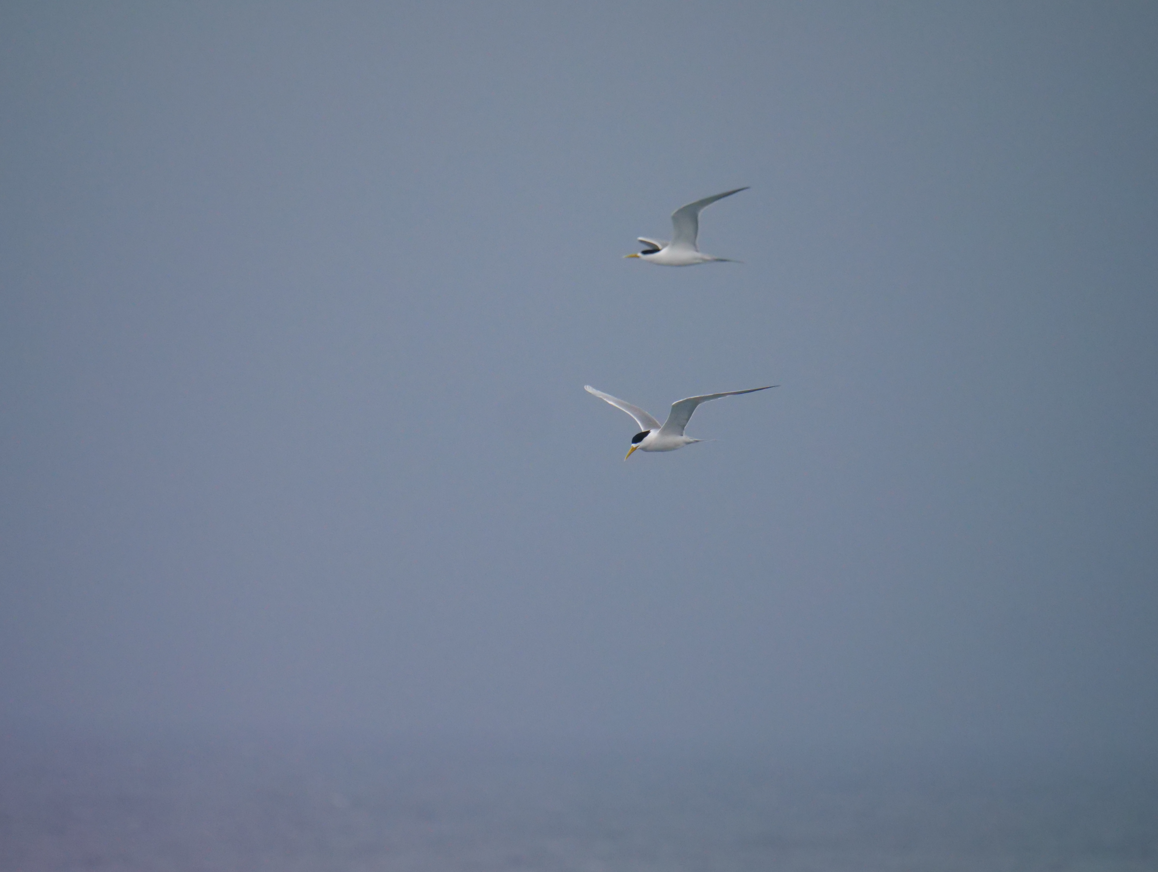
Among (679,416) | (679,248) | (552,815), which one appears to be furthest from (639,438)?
(552,815)

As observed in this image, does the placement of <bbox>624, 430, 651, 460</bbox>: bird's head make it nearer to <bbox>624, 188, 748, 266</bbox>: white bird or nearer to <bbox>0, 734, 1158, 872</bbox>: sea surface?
<bbox>624, 188, 748, 266</bbox>: white bird

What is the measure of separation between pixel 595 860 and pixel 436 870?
4815mm

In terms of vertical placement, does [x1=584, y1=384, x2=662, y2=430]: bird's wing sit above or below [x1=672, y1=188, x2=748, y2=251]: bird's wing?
below

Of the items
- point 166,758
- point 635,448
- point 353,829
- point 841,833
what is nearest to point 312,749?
point 166,758

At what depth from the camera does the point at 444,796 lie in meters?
48.9

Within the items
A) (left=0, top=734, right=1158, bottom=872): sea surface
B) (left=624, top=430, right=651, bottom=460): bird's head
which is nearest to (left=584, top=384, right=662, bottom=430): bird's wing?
(left=624, top=430, right=651, bottom=460): bird's head

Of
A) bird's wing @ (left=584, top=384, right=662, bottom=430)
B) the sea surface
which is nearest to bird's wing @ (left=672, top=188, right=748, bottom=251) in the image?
bird's wing @ (left=584, top=384, right=662, bottom=430)

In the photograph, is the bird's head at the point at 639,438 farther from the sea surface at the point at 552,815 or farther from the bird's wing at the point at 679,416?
the sea surface at the point at 552,815

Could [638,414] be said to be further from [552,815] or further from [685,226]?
[552,815]

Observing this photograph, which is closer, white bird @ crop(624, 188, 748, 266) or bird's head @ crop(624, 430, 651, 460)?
bird's head @ crop(624, 430, 651, 460)

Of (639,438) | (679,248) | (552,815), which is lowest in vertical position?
(552,815)

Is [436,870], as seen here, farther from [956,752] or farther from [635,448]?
[956,752]

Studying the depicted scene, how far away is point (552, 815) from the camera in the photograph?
42.8 meters

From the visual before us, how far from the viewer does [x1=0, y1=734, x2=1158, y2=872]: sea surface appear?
106 ft
